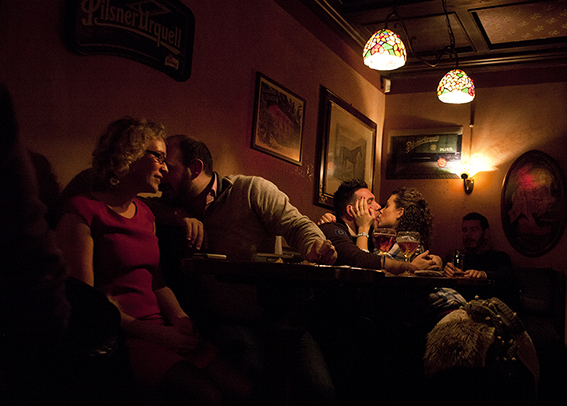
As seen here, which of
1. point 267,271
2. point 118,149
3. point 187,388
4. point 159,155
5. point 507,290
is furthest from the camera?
point 507,290

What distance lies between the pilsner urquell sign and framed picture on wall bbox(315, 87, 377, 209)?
185 centimetres

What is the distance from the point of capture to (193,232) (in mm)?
2195

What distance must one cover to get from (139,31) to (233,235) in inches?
42.6

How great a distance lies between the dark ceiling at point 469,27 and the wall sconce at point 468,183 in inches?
47.8

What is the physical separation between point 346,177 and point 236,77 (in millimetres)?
1953

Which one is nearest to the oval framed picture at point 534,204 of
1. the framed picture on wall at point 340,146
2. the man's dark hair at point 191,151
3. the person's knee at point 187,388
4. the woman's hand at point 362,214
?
the framed picture on wall at point 340,146

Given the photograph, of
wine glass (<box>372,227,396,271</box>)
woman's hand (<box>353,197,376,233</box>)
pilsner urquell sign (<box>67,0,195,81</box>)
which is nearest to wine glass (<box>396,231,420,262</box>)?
wine glass (<box>372,227,396,271</box>)

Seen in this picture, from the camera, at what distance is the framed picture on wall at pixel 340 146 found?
420 centimetres

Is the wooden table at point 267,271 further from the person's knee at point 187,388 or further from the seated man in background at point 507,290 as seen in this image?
the seated man in background at point 507,290

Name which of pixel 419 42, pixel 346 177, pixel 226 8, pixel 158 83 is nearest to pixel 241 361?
pixel 158 83

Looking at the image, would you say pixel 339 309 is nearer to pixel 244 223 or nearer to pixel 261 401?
pixel 244 223

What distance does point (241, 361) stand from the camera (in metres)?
1.83

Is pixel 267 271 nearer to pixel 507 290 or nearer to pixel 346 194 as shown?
pixel 346 194

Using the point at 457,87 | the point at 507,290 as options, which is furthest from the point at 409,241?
the point at 457,87
